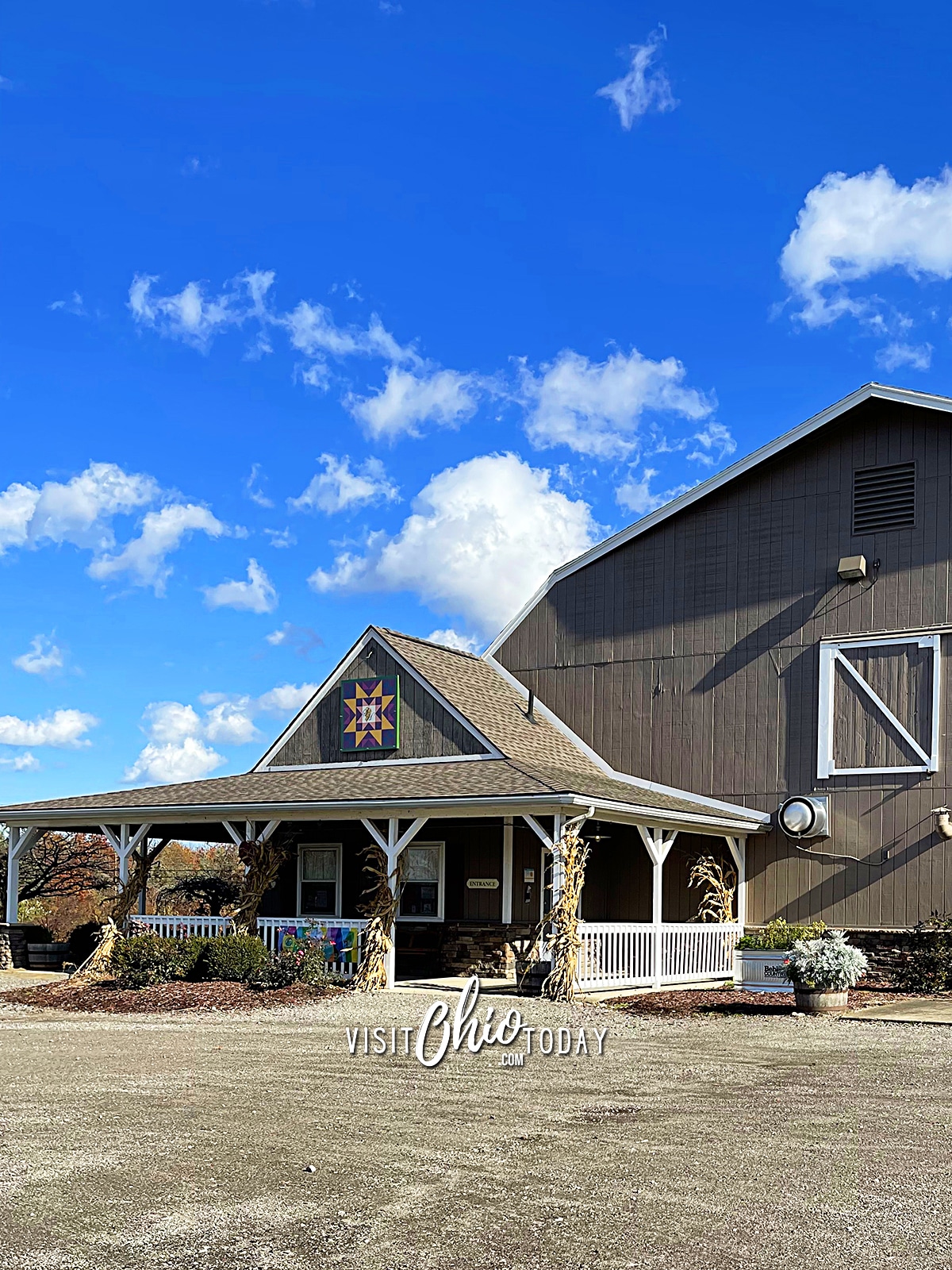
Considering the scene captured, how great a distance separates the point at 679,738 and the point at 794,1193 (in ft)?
55.7

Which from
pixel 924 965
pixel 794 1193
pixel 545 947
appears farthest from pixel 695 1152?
pixel 924 965

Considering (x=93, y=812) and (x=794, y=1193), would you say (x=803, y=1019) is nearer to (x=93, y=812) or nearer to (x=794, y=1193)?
(x=794, y=1193)

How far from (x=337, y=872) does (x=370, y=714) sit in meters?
3.24

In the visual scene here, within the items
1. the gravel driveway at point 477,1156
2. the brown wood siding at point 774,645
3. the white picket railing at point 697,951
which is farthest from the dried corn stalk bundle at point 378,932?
the brown wood siding at point 774,645

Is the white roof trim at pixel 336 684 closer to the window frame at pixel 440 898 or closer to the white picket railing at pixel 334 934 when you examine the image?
the window frame at pixel 440 898

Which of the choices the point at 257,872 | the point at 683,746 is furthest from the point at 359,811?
the point at 683,746

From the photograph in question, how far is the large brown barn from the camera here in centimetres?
2139

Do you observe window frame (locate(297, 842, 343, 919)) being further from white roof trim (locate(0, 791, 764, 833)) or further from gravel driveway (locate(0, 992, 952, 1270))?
gravel driveway (locate(0, 992, 952, 1270))

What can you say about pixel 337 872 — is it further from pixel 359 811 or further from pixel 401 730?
pixel 359 811

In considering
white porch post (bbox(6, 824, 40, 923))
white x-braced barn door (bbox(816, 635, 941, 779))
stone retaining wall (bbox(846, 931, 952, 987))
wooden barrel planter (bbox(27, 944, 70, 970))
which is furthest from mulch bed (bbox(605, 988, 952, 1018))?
white porch post (bbox(6, 824, 40, 923))

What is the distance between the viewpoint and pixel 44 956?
79.6 feet

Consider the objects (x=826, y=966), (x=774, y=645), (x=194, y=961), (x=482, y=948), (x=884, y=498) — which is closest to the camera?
(x=826, y=966)

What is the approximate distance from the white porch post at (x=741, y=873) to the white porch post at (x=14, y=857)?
12617mm

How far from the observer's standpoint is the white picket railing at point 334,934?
19.9 metres
